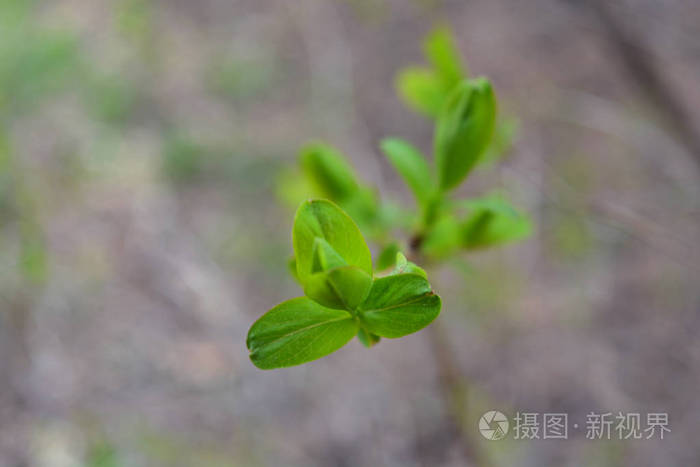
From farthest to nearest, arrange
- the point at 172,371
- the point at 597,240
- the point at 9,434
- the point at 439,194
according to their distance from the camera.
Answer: the point at 597,240, the point at 172,371, the point at 9,434, the point at 439,194

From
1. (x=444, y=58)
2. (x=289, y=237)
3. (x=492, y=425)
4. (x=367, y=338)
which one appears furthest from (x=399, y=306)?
(x=289, y=237)

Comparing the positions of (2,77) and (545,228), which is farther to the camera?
(2,77)

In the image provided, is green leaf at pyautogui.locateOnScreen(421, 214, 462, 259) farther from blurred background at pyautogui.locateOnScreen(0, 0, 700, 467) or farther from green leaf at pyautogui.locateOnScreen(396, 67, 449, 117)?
green leaf at pyautogui.locateOnScreen(396, 67, 449, 117)

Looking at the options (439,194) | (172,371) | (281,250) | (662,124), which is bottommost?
(439,194)

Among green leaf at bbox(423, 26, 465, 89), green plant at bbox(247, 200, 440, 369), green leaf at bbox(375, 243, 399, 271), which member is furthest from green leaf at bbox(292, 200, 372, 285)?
green leaf at bbox(423, 26, 465, 89)

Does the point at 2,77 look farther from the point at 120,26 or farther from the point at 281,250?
the point at 281,250

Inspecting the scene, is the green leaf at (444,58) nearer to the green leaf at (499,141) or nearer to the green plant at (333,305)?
the green leaf at (499,141)

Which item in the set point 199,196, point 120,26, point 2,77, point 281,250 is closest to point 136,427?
point 281,250
